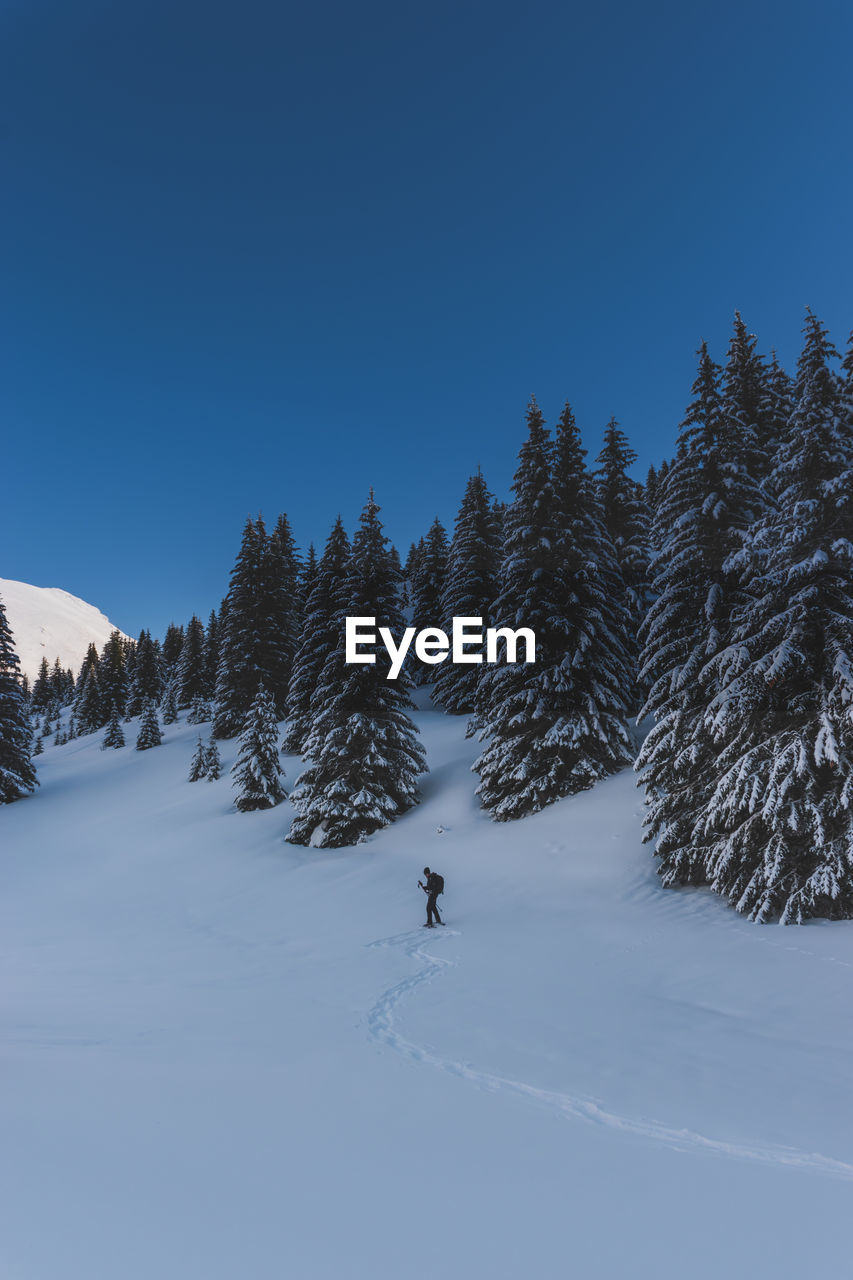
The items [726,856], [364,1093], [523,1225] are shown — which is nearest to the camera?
[523,1225]

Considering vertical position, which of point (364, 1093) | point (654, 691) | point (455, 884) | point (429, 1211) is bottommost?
point (455, 884)

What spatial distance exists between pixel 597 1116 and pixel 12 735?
43.0 metres

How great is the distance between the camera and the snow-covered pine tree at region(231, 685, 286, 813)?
88.7 ft

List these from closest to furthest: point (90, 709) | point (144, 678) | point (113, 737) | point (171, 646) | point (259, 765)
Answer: point (259, 765) → point (113, 737) → point (144, 678) → point (90, 709) → point (171, 646)

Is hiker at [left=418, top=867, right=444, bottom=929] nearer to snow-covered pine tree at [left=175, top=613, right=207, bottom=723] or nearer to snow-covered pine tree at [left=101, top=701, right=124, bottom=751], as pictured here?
snow-covered pine tree at [left=101, top=701, right=124, bottom=751]

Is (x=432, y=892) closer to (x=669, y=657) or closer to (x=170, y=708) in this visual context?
(x=669, y=657)

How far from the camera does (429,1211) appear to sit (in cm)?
398

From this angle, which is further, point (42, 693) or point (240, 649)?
point (42, 693)

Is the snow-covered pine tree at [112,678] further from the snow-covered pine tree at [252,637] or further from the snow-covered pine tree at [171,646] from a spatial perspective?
the snow-covered pine tree at [252,637]

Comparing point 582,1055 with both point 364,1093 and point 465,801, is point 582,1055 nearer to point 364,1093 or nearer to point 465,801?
point 364,1093

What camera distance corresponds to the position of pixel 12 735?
3819cm

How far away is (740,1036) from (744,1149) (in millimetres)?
2783

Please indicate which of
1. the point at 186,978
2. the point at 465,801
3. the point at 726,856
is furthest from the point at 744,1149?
the point at 465,801

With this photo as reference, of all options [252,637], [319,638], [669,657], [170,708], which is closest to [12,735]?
[252,637]
